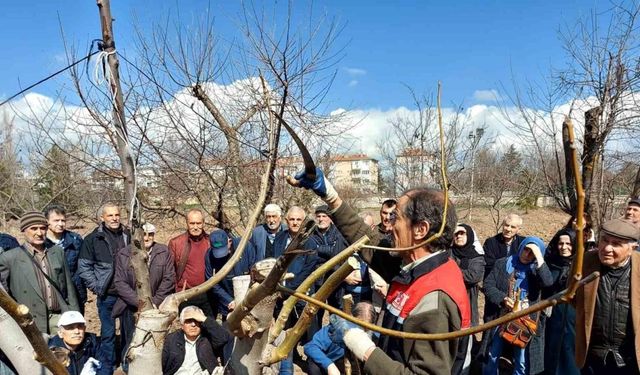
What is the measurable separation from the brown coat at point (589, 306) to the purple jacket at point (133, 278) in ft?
11.8

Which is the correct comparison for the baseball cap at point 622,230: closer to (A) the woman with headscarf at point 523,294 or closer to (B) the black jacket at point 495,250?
(A) the woman with headscarf at point 523,294

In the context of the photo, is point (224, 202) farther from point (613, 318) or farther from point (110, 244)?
point (613, 318)

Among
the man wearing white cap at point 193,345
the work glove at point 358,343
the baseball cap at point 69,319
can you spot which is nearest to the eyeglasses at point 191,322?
the man wearing white cap at point 193,345

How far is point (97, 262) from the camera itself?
15.6 ft

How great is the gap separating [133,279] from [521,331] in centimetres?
372

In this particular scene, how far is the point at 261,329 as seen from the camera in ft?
3.30

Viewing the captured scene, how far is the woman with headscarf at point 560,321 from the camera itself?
365 centimetres

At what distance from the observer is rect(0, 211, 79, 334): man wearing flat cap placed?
387 cm

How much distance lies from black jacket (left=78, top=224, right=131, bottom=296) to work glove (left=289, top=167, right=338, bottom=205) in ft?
10.4

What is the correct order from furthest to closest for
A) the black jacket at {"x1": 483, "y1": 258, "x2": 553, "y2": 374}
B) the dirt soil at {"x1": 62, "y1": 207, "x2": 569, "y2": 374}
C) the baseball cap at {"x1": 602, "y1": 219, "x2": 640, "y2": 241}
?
1. the dirt soil at {"x1": 62, "y1": 207, "x2": 569, "y2": 374}
2. the black jacket at {"x1": 483, "y1": 258, "x2": 553, "y2": 374}
3. the baseball cap at {"x1": 602, "y1": 219, "x2": 640, "y2": 241}

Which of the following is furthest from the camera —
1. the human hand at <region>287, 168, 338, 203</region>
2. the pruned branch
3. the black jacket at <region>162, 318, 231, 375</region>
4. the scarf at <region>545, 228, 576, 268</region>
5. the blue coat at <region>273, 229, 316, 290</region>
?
the blue coat at <region>273, 229, 316, 290</region>

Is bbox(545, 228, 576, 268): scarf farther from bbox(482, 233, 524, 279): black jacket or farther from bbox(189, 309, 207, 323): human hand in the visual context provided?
bbox(189, 309, 207, 323): human hand

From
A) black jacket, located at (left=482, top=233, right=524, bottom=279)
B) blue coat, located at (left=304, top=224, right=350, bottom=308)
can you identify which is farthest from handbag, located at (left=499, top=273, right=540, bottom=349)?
blue coat, located at (left=304, top=224, right=350, bottom=308)

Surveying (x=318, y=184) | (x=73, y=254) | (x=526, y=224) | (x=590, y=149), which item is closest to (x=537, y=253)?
(x=590, y=149)
